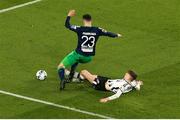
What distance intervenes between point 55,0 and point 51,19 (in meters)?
2.77

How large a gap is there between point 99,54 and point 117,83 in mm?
3993

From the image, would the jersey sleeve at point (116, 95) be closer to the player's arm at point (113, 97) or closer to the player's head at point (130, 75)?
the player's arm at point (113, 97)

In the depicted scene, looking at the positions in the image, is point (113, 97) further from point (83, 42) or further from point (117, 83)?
point (83, 42)

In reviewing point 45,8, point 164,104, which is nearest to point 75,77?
point 164,104

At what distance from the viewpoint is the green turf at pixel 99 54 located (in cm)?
2222

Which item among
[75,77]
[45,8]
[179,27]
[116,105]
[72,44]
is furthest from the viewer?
[45,8]

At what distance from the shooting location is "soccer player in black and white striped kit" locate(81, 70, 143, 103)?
909 inches

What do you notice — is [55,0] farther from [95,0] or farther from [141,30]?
[141,30]

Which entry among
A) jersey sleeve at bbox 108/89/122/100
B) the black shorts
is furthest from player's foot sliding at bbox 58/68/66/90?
jersey sleeve at bbox 108/89/122/100

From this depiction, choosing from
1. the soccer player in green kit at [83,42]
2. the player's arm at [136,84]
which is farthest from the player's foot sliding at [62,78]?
the player's arm at [136,84]

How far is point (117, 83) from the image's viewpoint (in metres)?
23.2

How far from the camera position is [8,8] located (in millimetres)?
31656

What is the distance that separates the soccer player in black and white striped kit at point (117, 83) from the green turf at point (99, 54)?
22 centimetres

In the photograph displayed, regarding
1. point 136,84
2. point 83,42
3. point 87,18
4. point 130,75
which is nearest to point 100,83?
point 130,75
